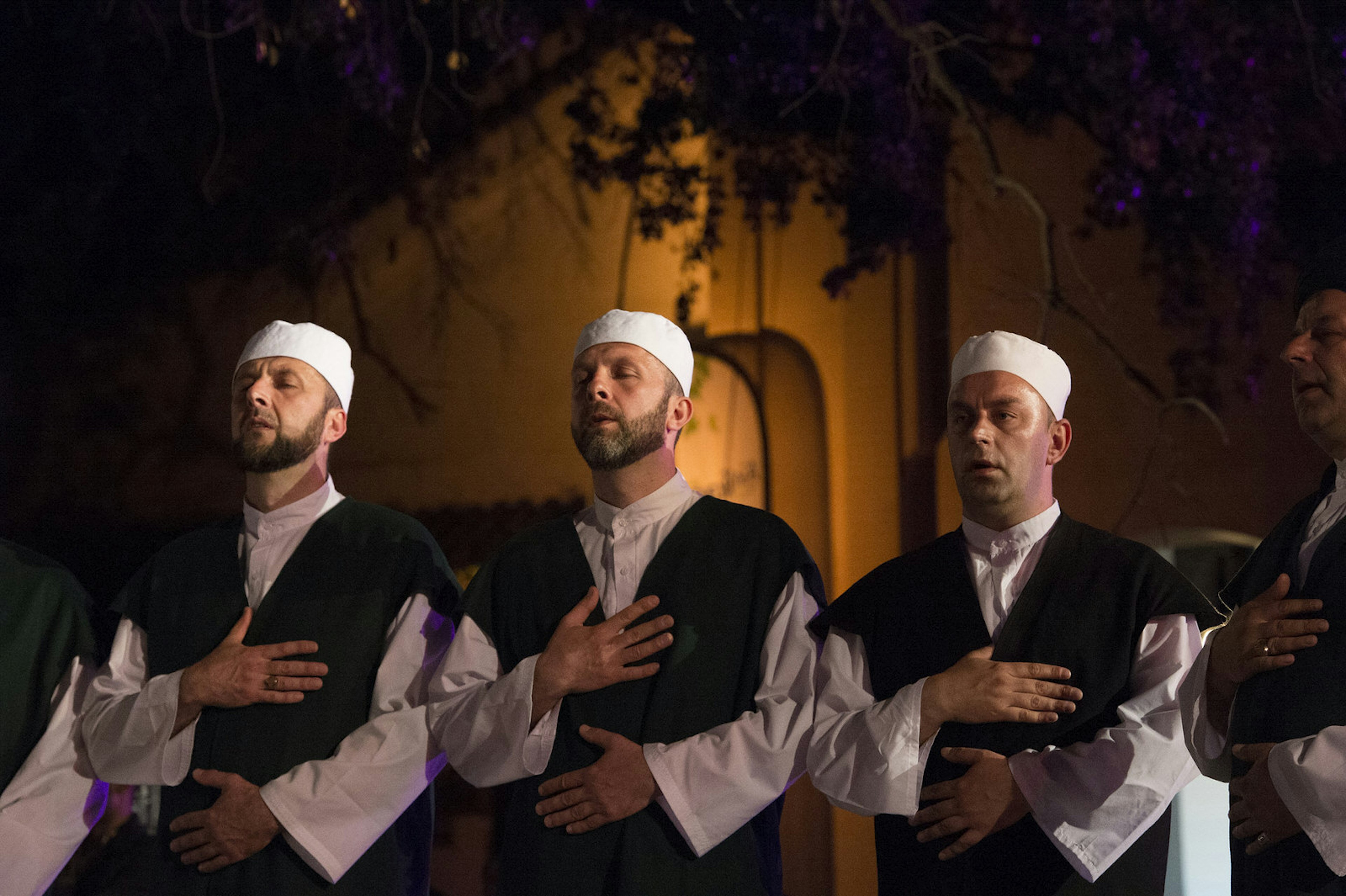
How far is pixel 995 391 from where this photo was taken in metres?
2.65

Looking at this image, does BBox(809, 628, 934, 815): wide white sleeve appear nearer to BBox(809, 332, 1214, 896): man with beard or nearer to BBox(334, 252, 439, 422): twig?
BBox(809, 332, 1214, 896): man with beard

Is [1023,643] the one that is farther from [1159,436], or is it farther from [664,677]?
[1159,436]

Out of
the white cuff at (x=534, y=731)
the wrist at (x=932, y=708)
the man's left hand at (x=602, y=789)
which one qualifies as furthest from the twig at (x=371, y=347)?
the wrist at (x=932, y=708)

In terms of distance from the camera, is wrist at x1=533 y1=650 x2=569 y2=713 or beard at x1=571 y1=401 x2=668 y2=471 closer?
wrist at x1=533 y1=650 x2=569 y2=713

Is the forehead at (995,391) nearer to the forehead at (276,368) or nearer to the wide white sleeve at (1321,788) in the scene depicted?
the wide white sleeve at (1321,788)

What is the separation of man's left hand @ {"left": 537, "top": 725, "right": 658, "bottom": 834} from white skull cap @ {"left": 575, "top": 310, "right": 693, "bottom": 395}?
0.96 m

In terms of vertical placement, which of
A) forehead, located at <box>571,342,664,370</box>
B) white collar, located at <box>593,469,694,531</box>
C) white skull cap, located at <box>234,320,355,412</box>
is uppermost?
white skull cap, located at <box>234,320,355,412</box>

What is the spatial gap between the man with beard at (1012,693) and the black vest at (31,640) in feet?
6.56

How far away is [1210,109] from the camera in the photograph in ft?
12.8

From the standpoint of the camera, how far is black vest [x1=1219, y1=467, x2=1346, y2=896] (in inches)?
81.4

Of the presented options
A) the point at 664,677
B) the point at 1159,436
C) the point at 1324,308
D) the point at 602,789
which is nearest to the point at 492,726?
the point at 602,789

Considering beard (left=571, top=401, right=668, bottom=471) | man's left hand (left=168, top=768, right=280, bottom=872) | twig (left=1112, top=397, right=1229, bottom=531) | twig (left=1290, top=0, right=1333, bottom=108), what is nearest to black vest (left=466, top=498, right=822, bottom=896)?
beard (left=571, top=401, right=668, bottom=471)

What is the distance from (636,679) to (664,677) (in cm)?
6

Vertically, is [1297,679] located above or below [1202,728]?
above
